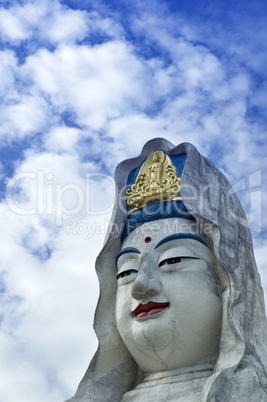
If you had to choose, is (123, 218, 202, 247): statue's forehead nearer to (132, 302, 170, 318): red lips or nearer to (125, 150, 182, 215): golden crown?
(125, 150, 182, 215): golden crown

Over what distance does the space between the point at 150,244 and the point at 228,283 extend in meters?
1.25

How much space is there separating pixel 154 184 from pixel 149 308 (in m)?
1.99

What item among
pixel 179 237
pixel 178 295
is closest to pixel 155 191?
pixel 179 237

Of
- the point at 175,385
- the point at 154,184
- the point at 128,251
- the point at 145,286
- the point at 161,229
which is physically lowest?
the point at 175,385

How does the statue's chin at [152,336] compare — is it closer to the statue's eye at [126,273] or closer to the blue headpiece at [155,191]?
the statue's eye at [126,273]

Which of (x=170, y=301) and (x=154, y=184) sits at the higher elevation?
(x=154, y=184)

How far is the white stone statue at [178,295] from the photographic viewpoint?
7.69m

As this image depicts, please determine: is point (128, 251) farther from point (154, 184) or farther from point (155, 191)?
point (154, 184)

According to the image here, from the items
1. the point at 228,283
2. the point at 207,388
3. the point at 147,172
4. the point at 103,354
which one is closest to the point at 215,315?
the point at 228,283

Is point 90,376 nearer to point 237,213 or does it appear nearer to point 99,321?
point 99,321

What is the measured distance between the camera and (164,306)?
8164mm

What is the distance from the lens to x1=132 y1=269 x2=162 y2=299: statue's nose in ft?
26.9

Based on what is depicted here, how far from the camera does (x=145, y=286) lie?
819cm

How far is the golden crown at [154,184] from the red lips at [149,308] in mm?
1639
